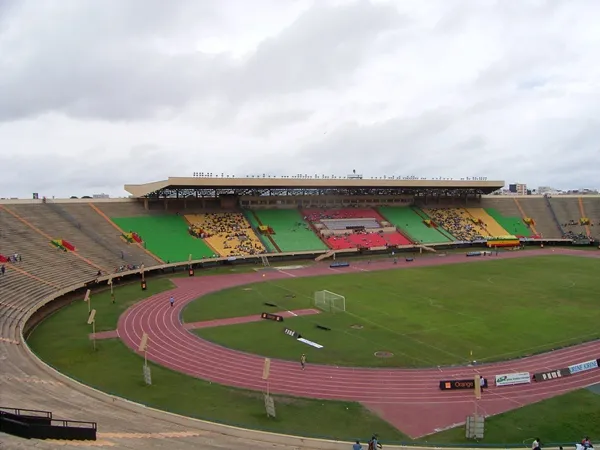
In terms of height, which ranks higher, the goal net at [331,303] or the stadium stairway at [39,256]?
the stadium stairway at [39,256]

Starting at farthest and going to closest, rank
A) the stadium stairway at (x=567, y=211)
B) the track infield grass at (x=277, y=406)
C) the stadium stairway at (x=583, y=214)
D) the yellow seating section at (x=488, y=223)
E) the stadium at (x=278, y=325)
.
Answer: the stadium stairway at (x=567, y=211)
the stadium stairway at (x=583, y=214)
the yellow seating section at (x=488, y=223)
the stadium at (x=278, y=325)
the track infield grass at (x=277, y=406)

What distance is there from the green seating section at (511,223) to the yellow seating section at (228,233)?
46518 mm

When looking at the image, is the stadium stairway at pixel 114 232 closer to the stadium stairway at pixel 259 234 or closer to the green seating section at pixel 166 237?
the green seating section at pixel 166 237

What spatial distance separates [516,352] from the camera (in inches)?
1105

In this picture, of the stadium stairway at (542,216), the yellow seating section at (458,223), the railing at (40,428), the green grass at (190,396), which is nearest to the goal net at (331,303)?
the green grass at (190,396)

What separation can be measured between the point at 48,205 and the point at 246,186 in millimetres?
25416

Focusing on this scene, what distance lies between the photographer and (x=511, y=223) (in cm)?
8938

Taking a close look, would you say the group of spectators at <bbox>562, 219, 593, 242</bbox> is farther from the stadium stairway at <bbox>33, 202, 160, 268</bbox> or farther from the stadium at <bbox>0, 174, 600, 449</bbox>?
the stadium stairway at <bbox>33, 202, 160, 268</bbox>

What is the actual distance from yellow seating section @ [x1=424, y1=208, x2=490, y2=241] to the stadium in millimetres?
1882

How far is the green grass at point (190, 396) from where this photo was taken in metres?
19.5

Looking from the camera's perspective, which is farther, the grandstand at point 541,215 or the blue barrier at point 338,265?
the grandstand at point 541,215

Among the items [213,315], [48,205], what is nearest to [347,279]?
[213,315]

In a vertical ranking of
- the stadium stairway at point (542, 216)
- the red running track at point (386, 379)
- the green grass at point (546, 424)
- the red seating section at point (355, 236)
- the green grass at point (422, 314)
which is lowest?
the green grass at point (546, 424)

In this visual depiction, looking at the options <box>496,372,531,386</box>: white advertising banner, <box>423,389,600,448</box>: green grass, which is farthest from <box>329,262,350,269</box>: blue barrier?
<box>423,389,600,448</box>: green grass
